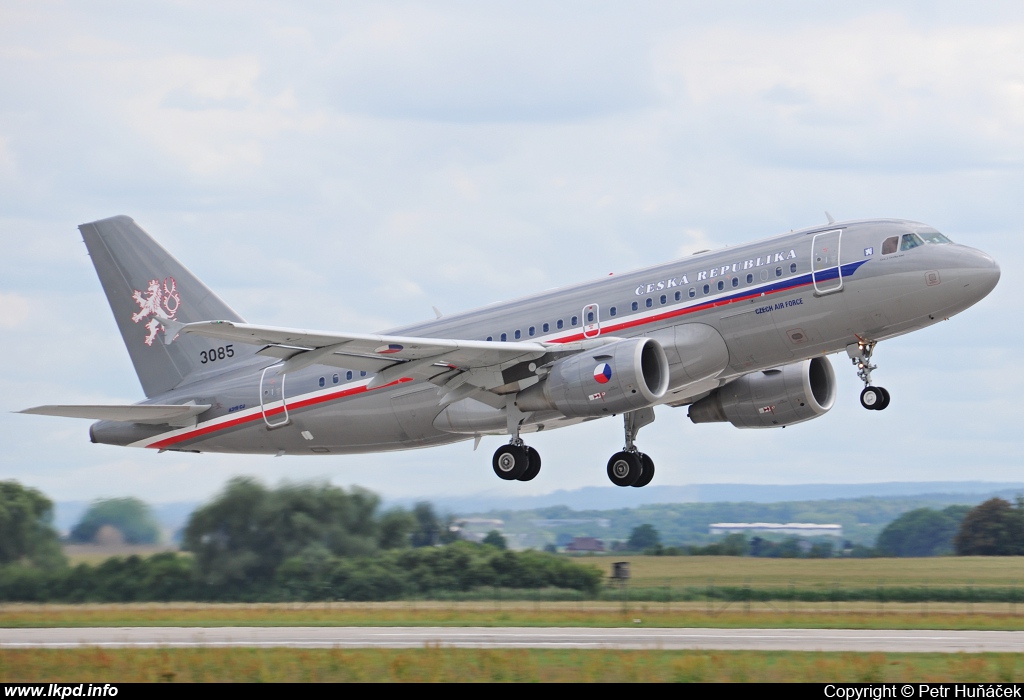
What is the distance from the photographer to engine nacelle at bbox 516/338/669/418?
31.6 meters

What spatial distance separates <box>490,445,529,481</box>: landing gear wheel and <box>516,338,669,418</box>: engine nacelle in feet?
9.46

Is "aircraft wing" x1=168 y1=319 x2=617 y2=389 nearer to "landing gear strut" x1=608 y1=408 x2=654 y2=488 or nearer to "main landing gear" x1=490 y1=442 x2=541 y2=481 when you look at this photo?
"main landing gear" x1=490 y1=442 x2=541 y2=481

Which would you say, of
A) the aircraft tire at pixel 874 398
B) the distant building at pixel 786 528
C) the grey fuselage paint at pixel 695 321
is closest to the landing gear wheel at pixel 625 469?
the grey fuselage paint at pixel 695 321

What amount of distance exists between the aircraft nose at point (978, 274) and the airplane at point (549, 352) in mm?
31

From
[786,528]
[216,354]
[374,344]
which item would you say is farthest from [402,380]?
[786,528]

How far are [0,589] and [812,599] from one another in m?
24.2

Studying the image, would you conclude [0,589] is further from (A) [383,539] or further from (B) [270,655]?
(B) [270,655]

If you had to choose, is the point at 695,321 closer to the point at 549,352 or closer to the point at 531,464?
the point at 549,352

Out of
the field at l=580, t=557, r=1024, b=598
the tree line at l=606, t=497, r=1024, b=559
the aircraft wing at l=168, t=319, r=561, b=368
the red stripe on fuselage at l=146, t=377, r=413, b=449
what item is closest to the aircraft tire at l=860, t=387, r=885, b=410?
the aircraft wing at l=168, t=319, r=561, b=368

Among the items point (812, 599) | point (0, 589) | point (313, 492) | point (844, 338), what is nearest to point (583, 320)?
point (844, 338)

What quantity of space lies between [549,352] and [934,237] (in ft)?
30.6

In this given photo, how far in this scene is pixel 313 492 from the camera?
135 feet

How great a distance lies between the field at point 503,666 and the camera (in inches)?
904

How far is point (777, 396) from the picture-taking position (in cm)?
3722
